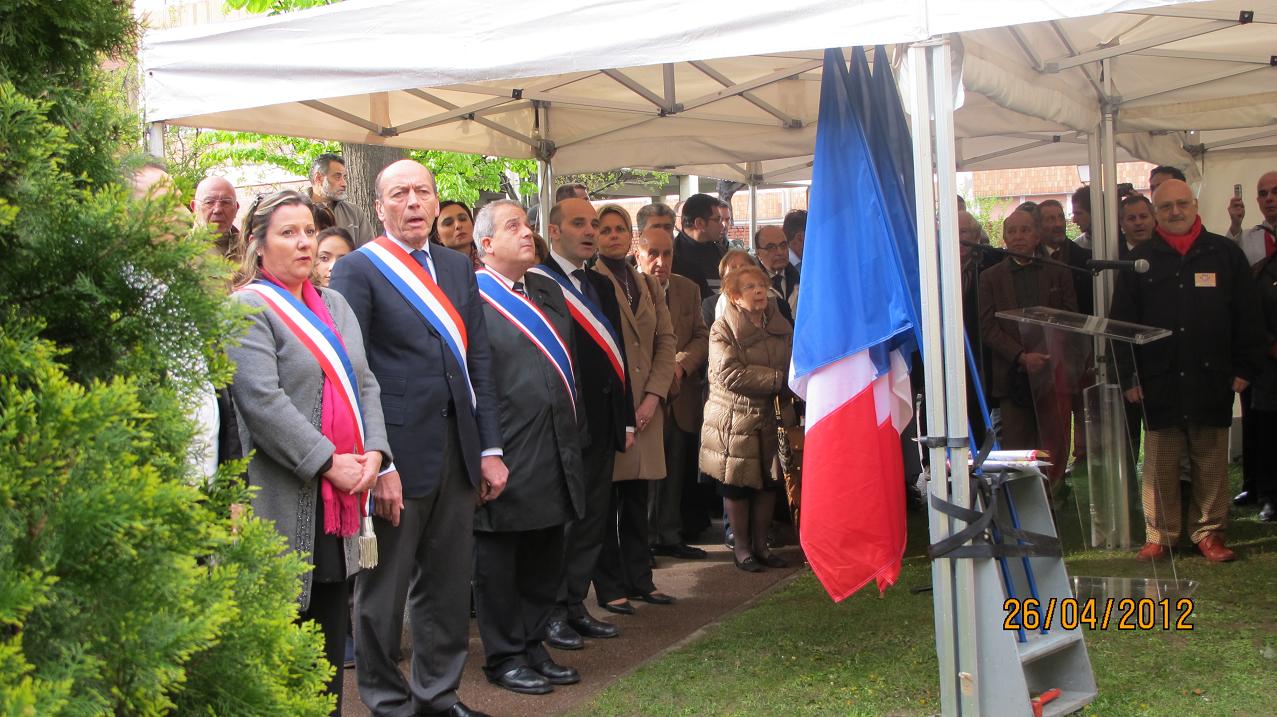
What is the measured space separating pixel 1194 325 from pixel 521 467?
4.03 m

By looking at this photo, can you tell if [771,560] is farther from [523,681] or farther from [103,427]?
[103,427]

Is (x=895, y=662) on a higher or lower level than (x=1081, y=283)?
lower

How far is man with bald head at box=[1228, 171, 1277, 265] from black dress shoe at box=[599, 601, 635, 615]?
14.6ft

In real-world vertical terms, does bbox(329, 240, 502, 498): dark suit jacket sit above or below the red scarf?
below

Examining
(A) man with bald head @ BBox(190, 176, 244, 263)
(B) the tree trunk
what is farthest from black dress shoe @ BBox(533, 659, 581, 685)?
(B) the tree trunk

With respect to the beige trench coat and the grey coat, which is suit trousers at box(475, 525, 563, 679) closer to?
the beige trench coat

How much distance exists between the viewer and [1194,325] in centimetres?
679

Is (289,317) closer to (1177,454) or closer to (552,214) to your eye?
(552,214)

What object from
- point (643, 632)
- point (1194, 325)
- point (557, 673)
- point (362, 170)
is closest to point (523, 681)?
point (557, 673)

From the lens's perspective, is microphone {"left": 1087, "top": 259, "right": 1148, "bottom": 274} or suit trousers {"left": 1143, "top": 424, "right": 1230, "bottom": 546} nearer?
microphone {"left": 1087, "top": 259, "right": 1148, "bottom": 274}

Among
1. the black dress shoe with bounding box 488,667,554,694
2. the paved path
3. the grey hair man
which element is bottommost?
the paved path

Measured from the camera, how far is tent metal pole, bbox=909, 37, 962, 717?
395 centimetres

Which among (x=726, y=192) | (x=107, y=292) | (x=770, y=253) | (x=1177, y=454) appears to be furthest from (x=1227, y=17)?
(x=726, y=192)

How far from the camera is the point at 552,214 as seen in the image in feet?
19.7
